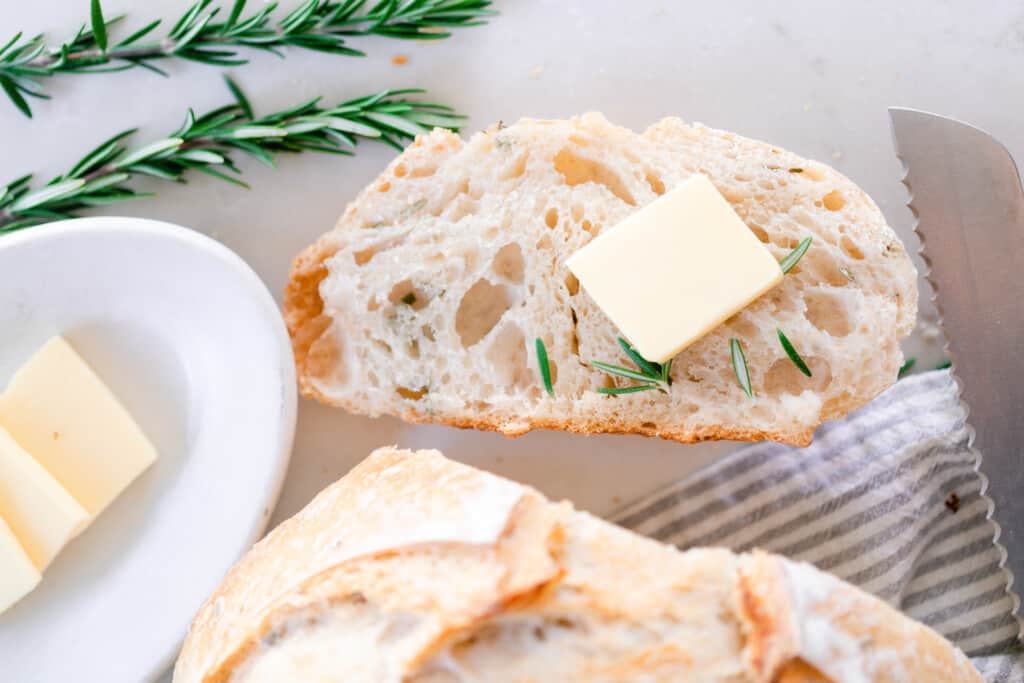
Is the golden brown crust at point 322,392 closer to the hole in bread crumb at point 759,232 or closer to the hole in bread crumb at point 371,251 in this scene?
the hole in bread crumb at point 371,251

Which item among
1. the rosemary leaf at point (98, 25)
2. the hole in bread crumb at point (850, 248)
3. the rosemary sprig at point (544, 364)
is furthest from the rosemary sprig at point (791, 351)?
the rosemary leaf at point (98, 25)

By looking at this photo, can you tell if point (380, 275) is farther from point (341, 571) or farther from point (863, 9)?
point (863, 9)

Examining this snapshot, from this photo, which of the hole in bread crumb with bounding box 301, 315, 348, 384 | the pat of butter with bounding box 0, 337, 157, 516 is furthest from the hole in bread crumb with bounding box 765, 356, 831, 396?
the pat of butter with bounding box 0, 337, 157, 516

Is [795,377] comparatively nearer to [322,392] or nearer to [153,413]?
[322,392]

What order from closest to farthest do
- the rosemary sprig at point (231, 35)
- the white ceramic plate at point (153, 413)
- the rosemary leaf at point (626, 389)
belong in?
the rosemary leaf at point (626, 389) < the white ceramic plate at point (153, 413) < the rosemary sprig at point (231, 35)

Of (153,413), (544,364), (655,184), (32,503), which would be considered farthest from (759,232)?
(32,503)
